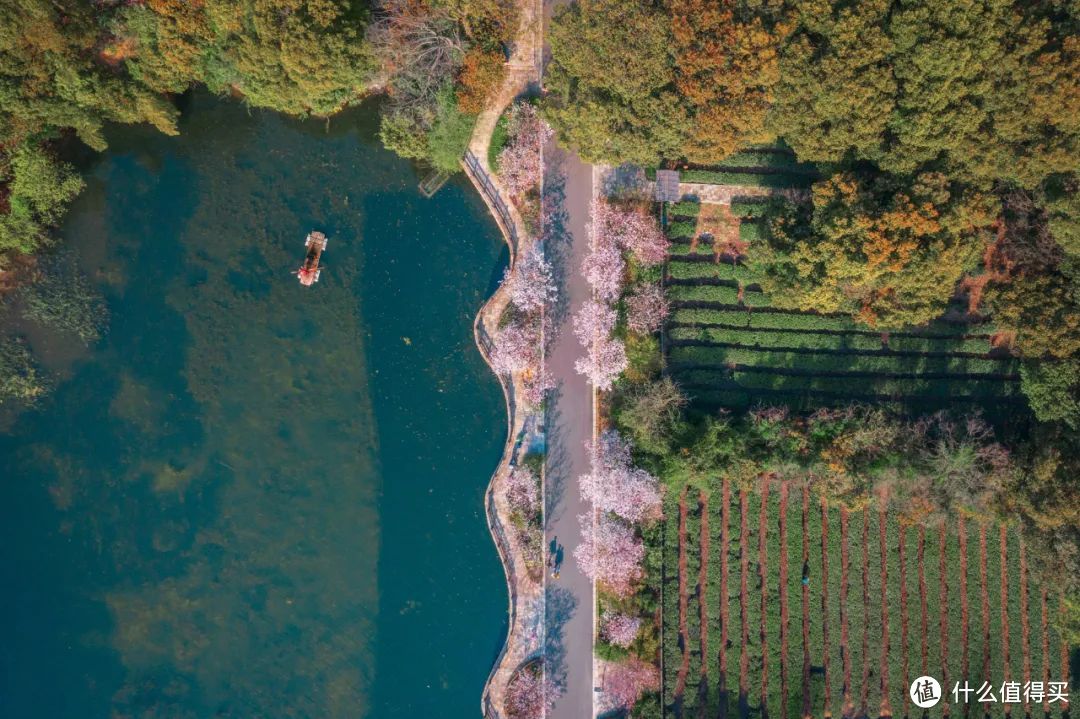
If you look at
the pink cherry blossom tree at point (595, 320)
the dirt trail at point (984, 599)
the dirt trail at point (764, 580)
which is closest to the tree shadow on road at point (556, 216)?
the pink cherry blossom tree at point (595, 320)

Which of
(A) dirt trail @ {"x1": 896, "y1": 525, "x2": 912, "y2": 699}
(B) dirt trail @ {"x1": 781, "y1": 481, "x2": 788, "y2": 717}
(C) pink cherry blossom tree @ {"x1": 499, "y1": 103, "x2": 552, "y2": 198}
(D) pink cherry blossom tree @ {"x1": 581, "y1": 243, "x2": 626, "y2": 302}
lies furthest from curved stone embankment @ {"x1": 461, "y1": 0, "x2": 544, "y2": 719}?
(A) dirt trail @ {"x1": 896, "y1": 525, "x2": 912, "y2": 699}

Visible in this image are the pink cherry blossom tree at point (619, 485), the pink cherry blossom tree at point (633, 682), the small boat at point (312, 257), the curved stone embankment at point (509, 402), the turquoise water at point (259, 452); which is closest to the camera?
the pink cherry blossom tree at point (619, 485)

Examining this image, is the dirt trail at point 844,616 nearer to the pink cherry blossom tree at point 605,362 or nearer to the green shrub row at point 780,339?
the green shrub row at point 780,339

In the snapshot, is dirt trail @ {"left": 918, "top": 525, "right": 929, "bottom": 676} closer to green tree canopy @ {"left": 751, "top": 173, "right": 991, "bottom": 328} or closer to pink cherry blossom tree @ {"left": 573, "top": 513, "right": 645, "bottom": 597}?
green tree canopy @ {"left": 751, "top": 173, "right": 991, "bottom": 328}

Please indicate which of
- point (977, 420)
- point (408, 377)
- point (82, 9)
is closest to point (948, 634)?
point (977, 420)

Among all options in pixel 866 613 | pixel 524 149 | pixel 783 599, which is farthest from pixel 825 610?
pixel 524 149

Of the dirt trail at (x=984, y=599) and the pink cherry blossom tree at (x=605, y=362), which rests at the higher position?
the pink cherry blossom tree at (x=605, y=362)
